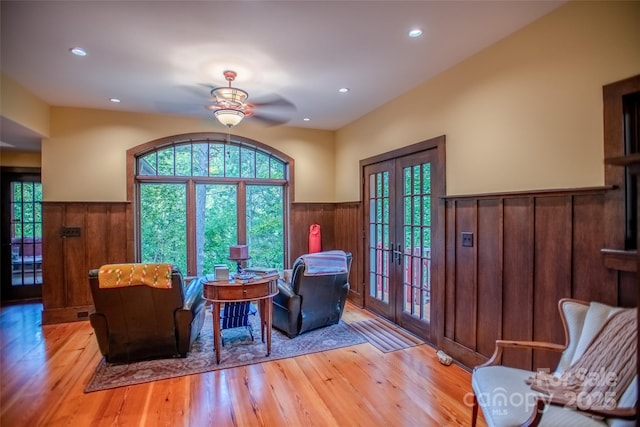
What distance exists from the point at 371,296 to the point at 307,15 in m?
3.89

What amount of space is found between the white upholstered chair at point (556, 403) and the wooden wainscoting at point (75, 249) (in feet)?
15.8

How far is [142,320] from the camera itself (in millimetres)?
3055

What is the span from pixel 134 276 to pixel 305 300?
1.82 meters

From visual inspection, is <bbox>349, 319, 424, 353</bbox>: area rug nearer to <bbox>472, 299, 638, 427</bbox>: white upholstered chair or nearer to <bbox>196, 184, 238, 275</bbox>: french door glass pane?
<bbox>472, 299, 638, 427</bbox>: white upholstered chair

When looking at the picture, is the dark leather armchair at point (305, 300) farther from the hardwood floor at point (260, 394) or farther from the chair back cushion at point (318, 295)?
the hardwood floor at point (260, 394)

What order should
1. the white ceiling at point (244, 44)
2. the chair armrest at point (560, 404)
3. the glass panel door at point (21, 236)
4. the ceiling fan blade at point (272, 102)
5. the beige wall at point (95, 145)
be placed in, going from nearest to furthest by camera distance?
the chair armrest at point (560, 404) → the white ceiling at point (244, 44) → the ceiling fan blade at point (272, 102) → the beige wall at point (95, 145) → the glass panel door at point (21, 236)

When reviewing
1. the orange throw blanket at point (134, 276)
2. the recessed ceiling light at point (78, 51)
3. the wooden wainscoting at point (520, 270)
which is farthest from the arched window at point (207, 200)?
the wooden wainscoting at point (520, 270)

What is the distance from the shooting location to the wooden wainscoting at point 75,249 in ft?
14.6

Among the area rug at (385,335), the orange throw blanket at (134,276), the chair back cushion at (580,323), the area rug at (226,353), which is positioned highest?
the orange throw blanket at (134,276)

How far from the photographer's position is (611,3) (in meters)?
2.04

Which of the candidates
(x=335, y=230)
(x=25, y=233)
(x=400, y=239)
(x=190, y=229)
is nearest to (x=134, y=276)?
(x=190, y=229)

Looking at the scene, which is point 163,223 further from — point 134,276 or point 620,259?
point 620,259

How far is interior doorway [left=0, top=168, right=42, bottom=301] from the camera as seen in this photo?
18.1 ft

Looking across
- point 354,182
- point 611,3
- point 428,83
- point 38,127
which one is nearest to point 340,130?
point 354,182
